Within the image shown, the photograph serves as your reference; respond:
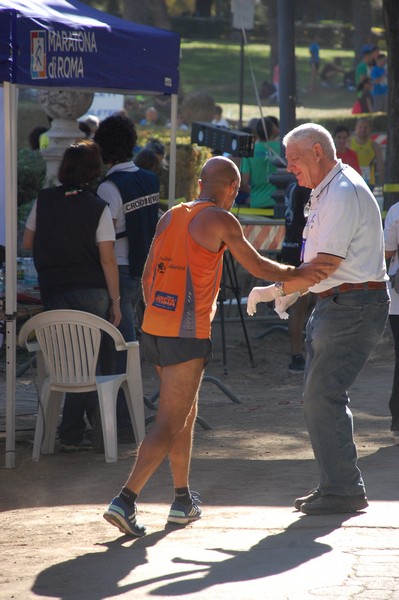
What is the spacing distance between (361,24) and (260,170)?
31.7 m

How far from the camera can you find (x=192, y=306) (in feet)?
17.5

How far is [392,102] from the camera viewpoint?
1284 cm

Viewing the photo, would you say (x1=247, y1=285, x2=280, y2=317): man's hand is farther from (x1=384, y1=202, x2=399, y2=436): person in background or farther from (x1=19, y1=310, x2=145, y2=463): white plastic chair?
(x1=384, y1=202, x2=399, y2=436): person in background

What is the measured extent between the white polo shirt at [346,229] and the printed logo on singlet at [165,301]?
68 centimetres

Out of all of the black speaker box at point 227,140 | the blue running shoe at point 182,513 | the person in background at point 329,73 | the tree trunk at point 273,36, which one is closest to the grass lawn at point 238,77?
the person in background at point 329,73

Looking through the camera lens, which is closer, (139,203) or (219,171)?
(219,171)

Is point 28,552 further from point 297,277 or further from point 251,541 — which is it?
point 297,277

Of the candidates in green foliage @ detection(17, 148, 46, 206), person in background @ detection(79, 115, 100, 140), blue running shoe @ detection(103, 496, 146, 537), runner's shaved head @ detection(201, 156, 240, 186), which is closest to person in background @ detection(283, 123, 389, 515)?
runner's shaved head @ detection(201, 156, 240, 186)

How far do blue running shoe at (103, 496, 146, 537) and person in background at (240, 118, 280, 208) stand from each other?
8481mm

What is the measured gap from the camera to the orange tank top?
5.30 m

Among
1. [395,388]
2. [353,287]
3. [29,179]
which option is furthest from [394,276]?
[29,179]

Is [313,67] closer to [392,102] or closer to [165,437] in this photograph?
[392,102]

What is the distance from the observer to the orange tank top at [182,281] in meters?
5.30

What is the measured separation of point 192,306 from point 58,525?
133 cm
